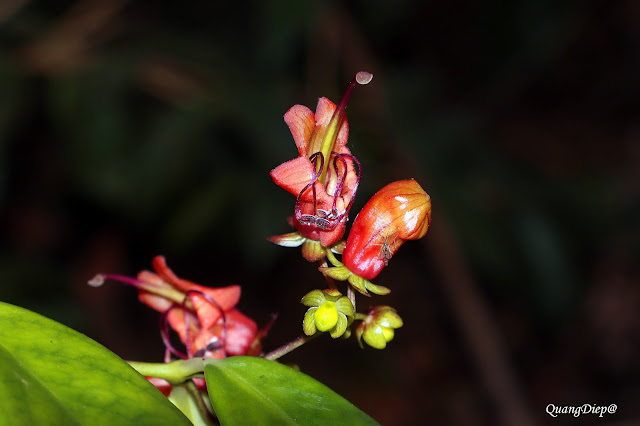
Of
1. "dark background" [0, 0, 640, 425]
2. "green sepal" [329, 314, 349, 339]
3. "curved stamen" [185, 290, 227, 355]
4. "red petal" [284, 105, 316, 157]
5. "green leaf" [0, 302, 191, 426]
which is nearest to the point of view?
"green leaf" [0, 302, 191, 426]

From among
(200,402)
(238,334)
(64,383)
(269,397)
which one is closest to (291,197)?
(238,334)

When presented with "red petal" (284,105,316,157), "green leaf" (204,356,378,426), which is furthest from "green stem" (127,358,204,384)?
"red petal" (284,105,316,157)

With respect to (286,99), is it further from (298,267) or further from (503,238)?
(298,267)

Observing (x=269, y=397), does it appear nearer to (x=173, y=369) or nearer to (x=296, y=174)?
(x=173, y=369)

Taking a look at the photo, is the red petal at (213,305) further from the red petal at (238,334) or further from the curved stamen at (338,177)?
the curved stamen at (338,177)

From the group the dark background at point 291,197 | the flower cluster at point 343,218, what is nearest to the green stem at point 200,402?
the flower cluster at point 343,218

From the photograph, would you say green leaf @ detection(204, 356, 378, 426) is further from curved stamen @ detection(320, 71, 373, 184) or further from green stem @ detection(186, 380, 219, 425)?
curved stamen @ detection(320, 71, 373, 184)
